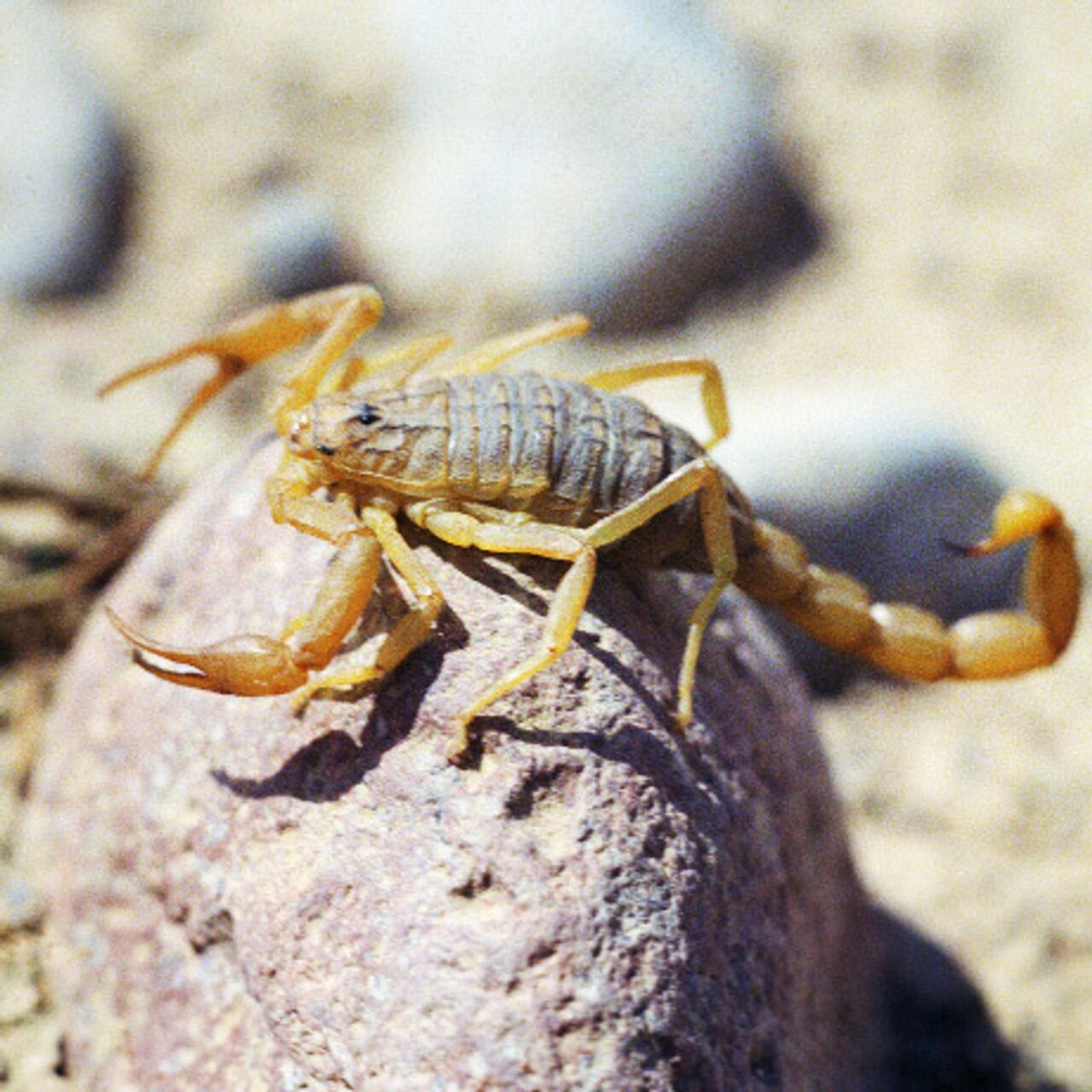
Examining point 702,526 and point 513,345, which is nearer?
point 702,526

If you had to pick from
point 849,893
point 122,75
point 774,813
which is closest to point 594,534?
point 774,813

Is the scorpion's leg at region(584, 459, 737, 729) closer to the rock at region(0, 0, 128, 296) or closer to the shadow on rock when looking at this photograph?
the shadow on rock

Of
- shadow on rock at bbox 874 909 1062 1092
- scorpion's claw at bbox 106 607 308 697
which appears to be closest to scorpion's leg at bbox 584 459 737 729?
scorpion's claw at bbox 106 607 308 697

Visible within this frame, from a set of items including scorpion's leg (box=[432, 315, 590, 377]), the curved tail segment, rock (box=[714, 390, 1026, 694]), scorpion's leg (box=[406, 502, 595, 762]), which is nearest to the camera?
scorpion's leg (box=[406, 502, 595, 762])

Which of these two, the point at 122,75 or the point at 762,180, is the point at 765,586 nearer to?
the point at 762,180

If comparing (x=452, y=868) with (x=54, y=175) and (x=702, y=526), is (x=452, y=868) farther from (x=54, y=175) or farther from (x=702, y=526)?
(x=54, y=175)

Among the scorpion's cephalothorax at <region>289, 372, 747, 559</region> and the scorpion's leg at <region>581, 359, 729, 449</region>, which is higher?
the scorpion's cephalothorax at <region>289, 372, 747, 559</region>

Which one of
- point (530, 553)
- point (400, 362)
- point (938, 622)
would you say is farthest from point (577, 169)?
point (530, 553)
